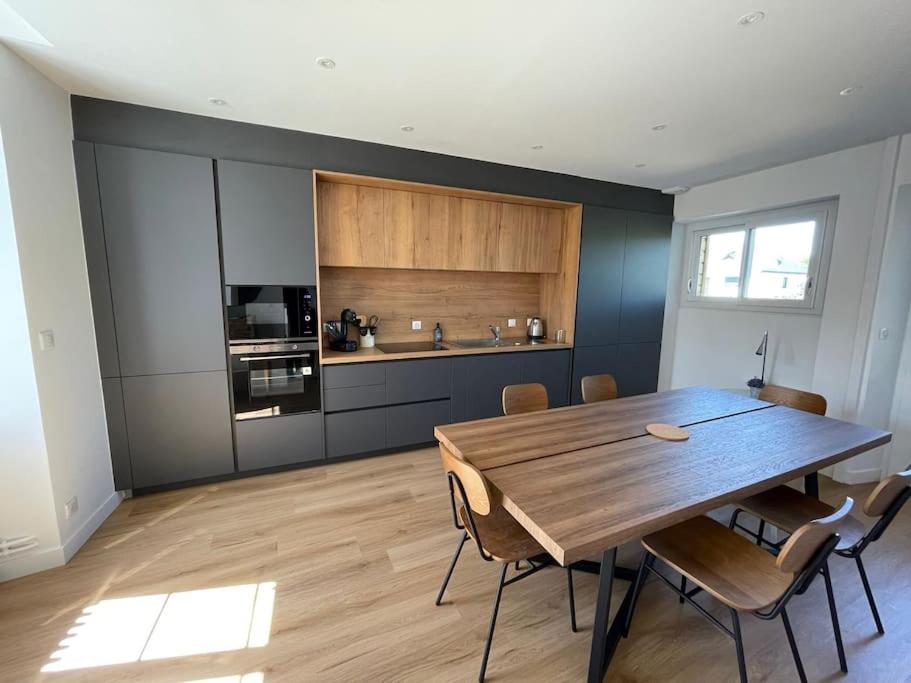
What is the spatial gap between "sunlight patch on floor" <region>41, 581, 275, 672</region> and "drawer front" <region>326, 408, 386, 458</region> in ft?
4.07

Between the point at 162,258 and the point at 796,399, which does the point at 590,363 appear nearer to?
the point at 796,399

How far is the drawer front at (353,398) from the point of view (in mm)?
2963

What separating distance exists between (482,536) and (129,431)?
2442mm

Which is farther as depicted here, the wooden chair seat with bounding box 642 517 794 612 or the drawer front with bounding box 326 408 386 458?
the drawer front with bounding box 326 408 386 458

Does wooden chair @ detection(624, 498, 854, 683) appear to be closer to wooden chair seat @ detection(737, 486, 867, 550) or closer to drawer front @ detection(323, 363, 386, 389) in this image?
wooden chair seat @ detection(737, 486, 867, 550)

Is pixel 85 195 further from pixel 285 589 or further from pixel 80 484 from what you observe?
pixel 285 589

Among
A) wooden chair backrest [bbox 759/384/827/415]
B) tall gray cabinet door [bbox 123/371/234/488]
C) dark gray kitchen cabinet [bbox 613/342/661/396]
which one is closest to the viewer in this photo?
wooden chair backrest [bbox 759/384/827/415]

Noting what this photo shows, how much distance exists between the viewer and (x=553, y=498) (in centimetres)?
130

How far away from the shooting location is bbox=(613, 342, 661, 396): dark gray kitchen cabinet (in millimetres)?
4219

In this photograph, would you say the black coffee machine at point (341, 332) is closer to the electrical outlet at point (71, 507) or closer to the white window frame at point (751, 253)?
the electrical outlet at point (71, 507)

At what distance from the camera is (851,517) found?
1777mm

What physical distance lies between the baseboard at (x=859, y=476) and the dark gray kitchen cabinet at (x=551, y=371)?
83.8 inches

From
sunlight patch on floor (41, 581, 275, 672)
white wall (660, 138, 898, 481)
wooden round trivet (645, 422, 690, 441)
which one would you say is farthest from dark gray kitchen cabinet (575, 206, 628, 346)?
sunlight patch on floor (41, 581, 275, 672)

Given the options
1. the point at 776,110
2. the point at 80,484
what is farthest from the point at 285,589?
the point at 776,110
